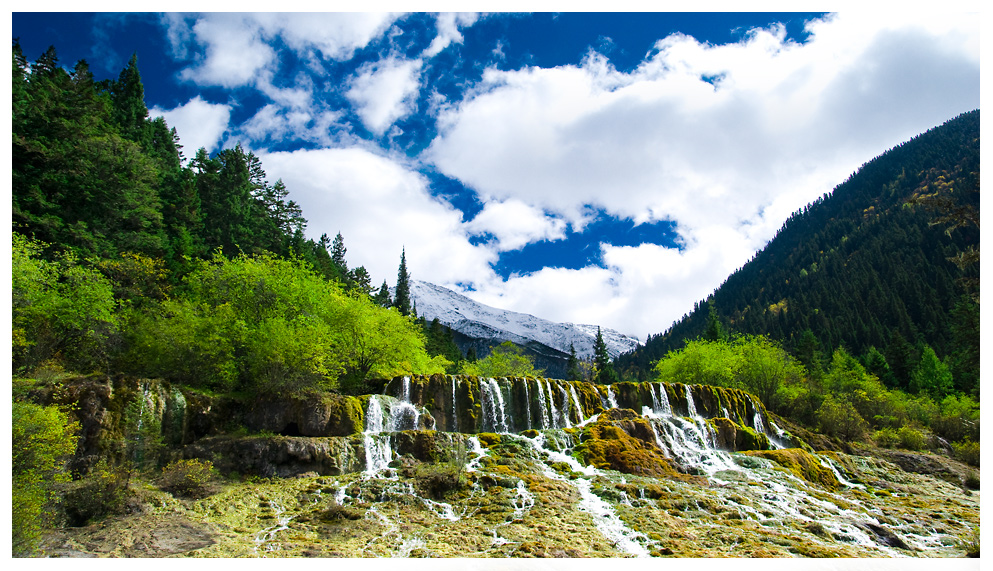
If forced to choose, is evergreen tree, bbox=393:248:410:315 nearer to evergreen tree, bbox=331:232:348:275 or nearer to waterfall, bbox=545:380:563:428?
evergreen tree, bbox=331:232:348:275

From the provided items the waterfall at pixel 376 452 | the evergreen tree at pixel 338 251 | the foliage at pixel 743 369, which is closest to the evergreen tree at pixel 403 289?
the evergreen tree at pixel 338 251

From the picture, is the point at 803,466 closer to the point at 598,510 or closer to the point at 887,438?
the point at 598,510

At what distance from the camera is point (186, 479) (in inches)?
544

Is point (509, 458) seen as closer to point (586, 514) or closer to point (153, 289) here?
point (586, 514)

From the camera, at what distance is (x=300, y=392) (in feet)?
62.9

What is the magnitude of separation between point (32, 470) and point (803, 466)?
27.9 meters

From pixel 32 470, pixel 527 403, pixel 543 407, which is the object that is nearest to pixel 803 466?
pixel 543 407

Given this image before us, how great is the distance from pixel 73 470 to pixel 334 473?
725 cm

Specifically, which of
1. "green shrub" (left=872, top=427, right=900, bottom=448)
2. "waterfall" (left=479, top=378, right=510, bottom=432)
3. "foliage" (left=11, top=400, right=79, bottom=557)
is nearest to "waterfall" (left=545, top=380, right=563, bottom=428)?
"waterfall" (left=479, top=378, right=510, bottom=432)

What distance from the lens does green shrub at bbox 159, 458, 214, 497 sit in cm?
1364

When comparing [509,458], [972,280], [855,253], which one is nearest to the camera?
[972,280]

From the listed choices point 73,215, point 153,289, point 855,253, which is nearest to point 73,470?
point 153,289

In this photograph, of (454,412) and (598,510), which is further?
(454,412)
